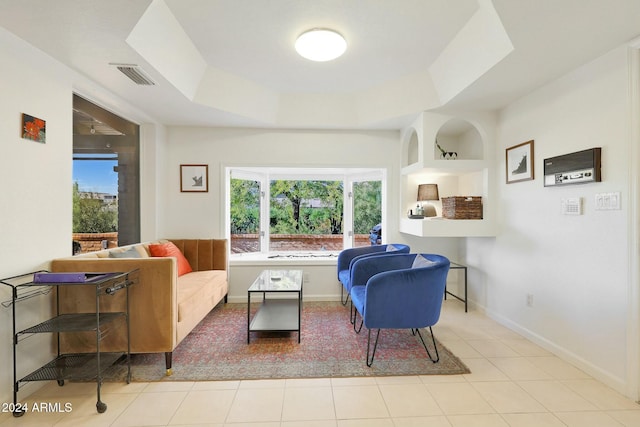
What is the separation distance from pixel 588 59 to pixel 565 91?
265 millimetres

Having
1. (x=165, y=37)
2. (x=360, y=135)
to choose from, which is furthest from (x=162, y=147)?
(x=360, y=135)

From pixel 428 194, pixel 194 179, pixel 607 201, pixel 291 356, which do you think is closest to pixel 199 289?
pixel 291 356

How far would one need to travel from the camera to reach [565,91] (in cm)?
232

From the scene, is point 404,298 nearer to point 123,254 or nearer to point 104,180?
point 123,254

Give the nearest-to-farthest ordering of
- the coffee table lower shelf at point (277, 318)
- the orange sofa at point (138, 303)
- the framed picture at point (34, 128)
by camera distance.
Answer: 1. the framed picture at point (34, 128)
2. the orange sofa at point (138, 303)
3. the coffee table lower shelf at point (277, 318)

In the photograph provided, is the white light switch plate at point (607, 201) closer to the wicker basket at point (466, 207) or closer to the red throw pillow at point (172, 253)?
the wicker basket at point (466, 207)

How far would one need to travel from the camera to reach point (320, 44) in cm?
220

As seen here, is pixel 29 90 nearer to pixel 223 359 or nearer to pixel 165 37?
pixel 165 37

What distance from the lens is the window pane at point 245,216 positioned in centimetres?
421

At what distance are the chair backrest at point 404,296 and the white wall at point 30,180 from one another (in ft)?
7.76

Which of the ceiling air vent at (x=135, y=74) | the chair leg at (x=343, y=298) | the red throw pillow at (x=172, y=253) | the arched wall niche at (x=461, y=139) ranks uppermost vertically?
the ceiling air vent at (x=135, y=74)

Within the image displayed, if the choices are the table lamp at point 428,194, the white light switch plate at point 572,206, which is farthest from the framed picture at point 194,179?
the white light switch plate at point 572,206

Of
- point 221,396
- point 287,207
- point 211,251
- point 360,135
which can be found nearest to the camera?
point 221,396

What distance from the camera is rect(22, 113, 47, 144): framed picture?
1.92 m
